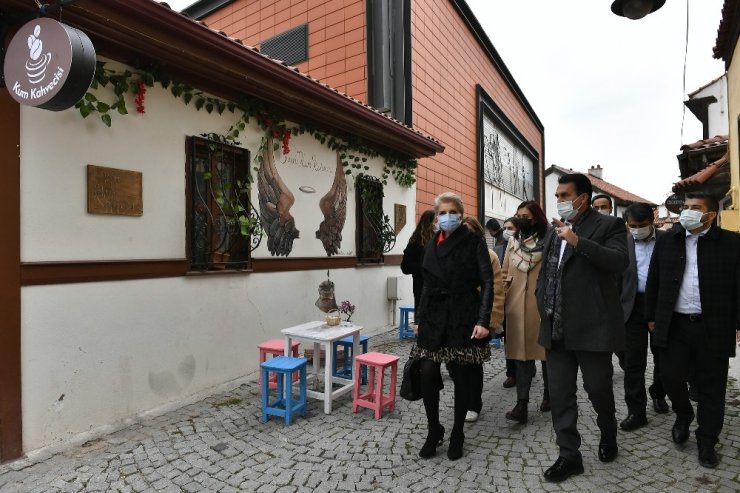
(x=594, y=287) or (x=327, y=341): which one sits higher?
(x=594, y=287)

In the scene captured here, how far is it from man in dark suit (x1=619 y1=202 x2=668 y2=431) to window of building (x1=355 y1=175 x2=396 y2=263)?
4.13 metres

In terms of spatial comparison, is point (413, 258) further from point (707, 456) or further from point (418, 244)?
point (707, 456)

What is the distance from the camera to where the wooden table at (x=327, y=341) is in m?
4.18

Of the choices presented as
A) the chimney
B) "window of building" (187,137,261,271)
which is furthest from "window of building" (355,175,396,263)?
the chimney

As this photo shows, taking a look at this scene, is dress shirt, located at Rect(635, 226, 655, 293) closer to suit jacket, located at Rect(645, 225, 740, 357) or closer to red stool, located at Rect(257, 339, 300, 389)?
suit jacket, located at Rect(645, 225, 740, 357)

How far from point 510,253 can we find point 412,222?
483 cm

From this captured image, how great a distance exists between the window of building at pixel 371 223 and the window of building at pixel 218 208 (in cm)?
245

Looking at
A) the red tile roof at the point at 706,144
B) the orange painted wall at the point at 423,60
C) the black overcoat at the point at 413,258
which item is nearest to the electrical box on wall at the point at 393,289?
the orange painted wall at the point at 423,60

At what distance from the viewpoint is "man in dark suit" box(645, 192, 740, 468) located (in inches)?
124

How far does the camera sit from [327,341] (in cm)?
416

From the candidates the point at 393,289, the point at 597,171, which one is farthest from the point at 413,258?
the point at 597,171

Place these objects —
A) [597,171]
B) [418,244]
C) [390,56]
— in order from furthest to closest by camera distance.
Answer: [597,171]
[390,56]
[418,244]

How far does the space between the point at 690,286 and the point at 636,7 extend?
2.73 meters

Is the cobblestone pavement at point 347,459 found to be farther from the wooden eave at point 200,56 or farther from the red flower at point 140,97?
the wooden eave at point 200,56
